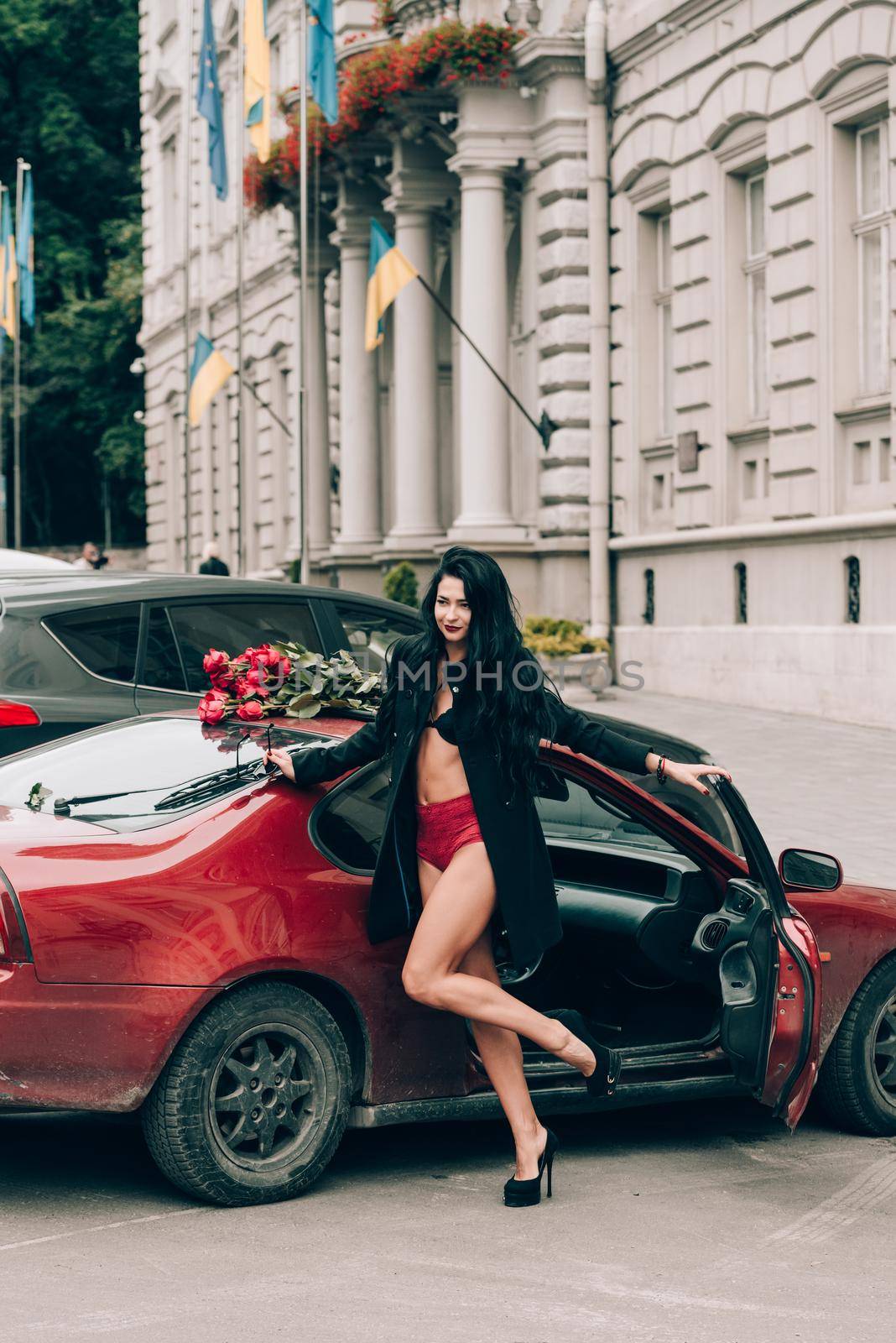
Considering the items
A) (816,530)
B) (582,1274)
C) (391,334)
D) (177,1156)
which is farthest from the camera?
(391,334)

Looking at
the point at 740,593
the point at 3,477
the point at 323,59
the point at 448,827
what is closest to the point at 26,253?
the point at 3,477

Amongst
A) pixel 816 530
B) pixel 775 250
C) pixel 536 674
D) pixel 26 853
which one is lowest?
pixel 26 853

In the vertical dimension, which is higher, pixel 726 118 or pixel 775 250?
pixel 726 118

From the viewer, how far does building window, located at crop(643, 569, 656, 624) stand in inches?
829

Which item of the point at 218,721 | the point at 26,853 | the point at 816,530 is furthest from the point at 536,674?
the point at 816,530

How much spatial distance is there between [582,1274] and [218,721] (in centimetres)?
203

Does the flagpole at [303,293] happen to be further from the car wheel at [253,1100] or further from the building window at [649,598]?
the car wheel at [253,1100]

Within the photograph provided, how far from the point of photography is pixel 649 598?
2112 centimetres

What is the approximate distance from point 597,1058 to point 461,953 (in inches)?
21.1

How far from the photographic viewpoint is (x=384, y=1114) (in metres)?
5.45

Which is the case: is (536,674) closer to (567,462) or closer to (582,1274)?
(582,1274)

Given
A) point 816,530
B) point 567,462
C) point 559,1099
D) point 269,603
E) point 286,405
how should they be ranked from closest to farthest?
point 559,1099 → point 269,603 → point 816,530 → point 567,462 → point 286,405

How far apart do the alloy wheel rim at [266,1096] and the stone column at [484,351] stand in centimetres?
1752

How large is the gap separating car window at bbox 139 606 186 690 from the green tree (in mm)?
41860
